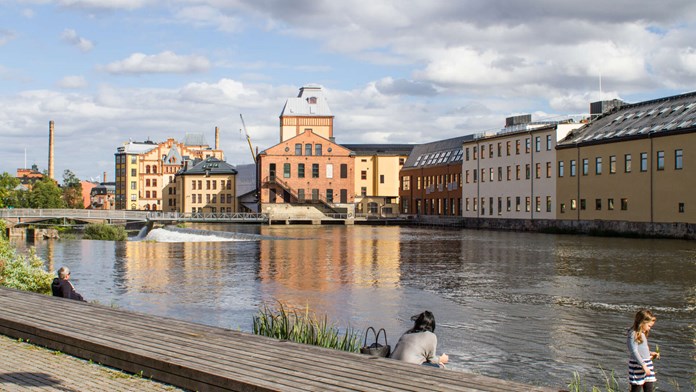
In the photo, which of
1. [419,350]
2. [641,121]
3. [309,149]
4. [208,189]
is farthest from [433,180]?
[419,350]

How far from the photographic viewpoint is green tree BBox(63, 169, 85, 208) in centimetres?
14138

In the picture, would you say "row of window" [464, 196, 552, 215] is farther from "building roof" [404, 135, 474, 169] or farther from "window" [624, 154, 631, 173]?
"window" [624, 154, 631, 173]

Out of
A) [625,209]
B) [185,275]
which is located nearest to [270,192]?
[625,209]

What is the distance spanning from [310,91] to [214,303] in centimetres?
10236

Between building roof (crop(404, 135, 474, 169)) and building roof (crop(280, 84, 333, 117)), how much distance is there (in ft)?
60.8

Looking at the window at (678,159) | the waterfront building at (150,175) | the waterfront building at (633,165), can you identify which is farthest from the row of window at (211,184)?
the window at (678,159)

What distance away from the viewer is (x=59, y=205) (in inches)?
3930

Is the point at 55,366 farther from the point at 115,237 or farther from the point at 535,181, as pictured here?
the point at 535,181

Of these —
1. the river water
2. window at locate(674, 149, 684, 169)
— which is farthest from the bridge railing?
window at locate(674, 149, 684, 169)

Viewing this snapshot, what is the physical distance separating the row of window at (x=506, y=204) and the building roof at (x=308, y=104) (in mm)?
40720

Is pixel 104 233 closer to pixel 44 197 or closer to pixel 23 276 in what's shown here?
pixel 44 197

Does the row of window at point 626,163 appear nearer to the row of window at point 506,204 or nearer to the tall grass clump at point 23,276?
the row of window at point 506,204

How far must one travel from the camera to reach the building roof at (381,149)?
113125mm

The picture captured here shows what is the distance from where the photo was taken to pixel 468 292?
2462 centimetres
